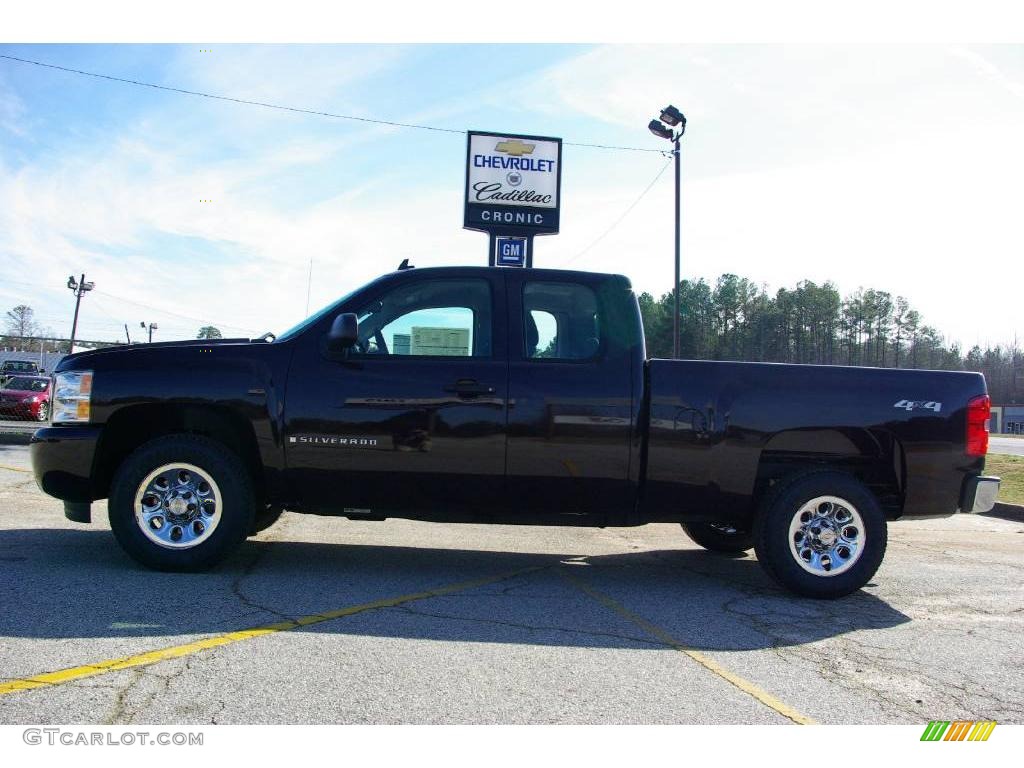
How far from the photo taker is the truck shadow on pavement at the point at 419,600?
4250mm

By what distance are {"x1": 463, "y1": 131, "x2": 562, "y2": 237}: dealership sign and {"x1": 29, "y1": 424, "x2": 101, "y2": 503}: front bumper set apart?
14.2 meters

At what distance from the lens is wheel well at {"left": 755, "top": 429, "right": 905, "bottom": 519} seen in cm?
553

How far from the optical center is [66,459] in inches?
211

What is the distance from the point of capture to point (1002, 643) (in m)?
4.51

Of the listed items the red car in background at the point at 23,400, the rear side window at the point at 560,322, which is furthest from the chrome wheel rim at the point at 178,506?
the red car in background at the point at 23,400

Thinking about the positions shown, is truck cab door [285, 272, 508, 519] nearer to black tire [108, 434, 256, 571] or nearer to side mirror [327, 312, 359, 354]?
side mirror [327, 312, 359, 354]

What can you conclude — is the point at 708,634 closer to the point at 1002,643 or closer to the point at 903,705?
the point at 903,705

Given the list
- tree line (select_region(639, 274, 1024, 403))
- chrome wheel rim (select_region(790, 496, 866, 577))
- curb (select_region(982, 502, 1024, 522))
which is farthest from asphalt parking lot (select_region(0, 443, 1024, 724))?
tree line (select_region(639, 274, 1024, 403))

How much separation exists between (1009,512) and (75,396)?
11.0 m

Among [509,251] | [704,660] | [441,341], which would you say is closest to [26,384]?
[509,251]

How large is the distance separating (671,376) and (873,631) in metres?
1.88

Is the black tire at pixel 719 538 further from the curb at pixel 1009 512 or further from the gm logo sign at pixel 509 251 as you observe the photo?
the gm logo sign at pixel 509 251

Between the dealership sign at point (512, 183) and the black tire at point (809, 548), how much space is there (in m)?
14.3
